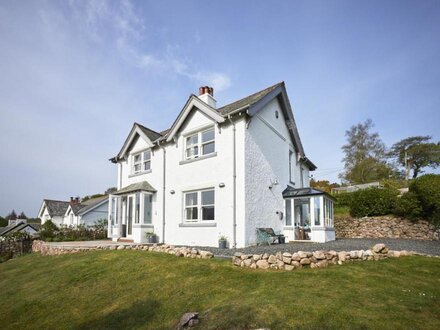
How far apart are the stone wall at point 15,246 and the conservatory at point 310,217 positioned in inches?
778

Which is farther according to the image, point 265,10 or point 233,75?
point 233,75

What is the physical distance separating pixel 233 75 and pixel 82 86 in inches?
370

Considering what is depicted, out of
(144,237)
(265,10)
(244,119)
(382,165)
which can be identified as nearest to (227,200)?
(244,119)

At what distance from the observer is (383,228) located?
70.2 ft

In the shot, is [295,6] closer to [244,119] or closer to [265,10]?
[265,10]

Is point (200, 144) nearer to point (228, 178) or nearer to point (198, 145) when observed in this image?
point (198, 145)

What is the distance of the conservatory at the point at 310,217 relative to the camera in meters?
16.8

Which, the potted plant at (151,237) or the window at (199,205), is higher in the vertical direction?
the window at (199,205)

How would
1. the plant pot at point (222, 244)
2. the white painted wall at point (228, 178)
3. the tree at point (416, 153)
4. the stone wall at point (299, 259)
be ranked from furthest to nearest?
1. the tree at point (416, 153)
2. the white painted wall at point (228, 178)
3. the plant pot at point (222, 244)
4. the stone wall at point (299, 259)

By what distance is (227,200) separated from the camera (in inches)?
579

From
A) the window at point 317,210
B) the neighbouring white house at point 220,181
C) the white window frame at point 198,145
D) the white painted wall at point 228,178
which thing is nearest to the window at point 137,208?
the neighbouring white house at point 220,181

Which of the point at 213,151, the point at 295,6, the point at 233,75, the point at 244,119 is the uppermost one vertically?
the point at 295,6

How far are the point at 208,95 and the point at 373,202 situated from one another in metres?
15.8

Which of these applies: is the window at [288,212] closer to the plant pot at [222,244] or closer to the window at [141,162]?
the plant pot at [222,244]
